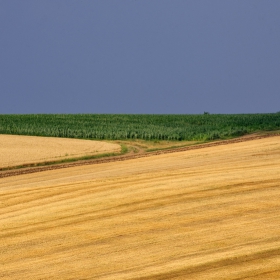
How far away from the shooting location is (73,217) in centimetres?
1858

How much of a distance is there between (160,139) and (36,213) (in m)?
25.7

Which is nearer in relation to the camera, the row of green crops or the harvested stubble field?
the harvested stubble field

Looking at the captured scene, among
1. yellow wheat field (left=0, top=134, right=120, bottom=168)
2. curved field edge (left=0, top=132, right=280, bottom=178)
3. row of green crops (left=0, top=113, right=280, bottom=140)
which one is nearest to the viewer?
curved field edge (left=0, top=132, right=280, bottom=178)

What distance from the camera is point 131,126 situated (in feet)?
173

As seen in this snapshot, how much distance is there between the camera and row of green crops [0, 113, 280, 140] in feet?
151

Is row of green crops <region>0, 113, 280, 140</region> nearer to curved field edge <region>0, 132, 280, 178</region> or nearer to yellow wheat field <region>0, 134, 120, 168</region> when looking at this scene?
yellow wheat field <region>0, 134, 120, 168</region>

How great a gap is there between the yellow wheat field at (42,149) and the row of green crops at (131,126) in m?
3.17

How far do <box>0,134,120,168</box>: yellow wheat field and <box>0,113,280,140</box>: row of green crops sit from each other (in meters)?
3.17

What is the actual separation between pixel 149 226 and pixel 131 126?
36014 mm

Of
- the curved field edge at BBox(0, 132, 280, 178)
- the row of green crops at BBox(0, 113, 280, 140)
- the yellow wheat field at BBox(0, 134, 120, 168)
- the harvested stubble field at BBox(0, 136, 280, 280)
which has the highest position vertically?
the row of green crops at BBox(0, 113, 280, 140)

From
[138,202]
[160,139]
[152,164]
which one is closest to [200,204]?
[138,202]

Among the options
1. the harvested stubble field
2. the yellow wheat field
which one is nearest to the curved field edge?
the yellow wheat field

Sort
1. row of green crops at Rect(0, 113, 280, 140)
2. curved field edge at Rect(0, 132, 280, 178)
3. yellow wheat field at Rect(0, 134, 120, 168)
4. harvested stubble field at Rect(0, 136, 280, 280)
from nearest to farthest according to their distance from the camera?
1. harvested stubble field at Rect(0, 136, 280, 280)
2. curved field edge at Rect(0, 132, 280, 178)
3. yellow wheat field at Rect(0, 134, 120, 168)
4. row of green crops at Rect(0, 113, 280, 140)

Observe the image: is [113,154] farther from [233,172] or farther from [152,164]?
[233,172]
